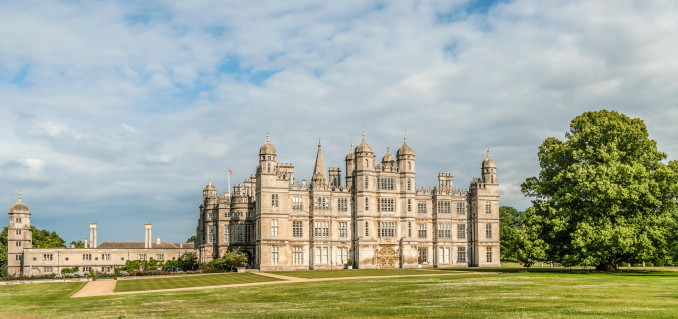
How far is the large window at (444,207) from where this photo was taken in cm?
8125

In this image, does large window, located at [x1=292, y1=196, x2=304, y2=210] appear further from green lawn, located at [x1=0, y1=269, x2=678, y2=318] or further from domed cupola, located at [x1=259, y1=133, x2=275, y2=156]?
green lawn, located at [x1=0, y1=269, x2=678, y2=318]

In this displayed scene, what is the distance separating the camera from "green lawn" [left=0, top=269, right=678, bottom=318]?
23.0m

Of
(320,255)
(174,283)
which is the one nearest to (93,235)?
(320,255)

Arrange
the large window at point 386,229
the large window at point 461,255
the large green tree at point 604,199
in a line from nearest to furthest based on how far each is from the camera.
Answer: the large green tree at point 604,199 → the large window at point 386,229 → the large window at point 461,255

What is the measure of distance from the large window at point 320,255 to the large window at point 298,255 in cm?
199

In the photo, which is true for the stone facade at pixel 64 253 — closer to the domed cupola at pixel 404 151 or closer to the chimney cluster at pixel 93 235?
the chimney cluster at pixel 93 235

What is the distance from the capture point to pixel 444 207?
81.6 m

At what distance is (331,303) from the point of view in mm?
28109

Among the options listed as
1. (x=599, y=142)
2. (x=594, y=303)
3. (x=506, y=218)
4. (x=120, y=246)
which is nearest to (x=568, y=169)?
(x=599, y=142)

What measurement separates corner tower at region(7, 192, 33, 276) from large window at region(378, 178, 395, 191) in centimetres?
5137

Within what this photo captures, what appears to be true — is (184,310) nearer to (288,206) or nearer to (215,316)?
(215,316)

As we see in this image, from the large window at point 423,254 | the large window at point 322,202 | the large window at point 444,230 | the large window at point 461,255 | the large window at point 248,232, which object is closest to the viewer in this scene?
the large window at point 322,202

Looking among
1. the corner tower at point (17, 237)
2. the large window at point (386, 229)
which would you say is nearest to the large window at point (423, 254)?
the large window at point (386, 229)

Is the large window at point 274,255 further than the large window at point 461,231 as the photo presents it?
No
